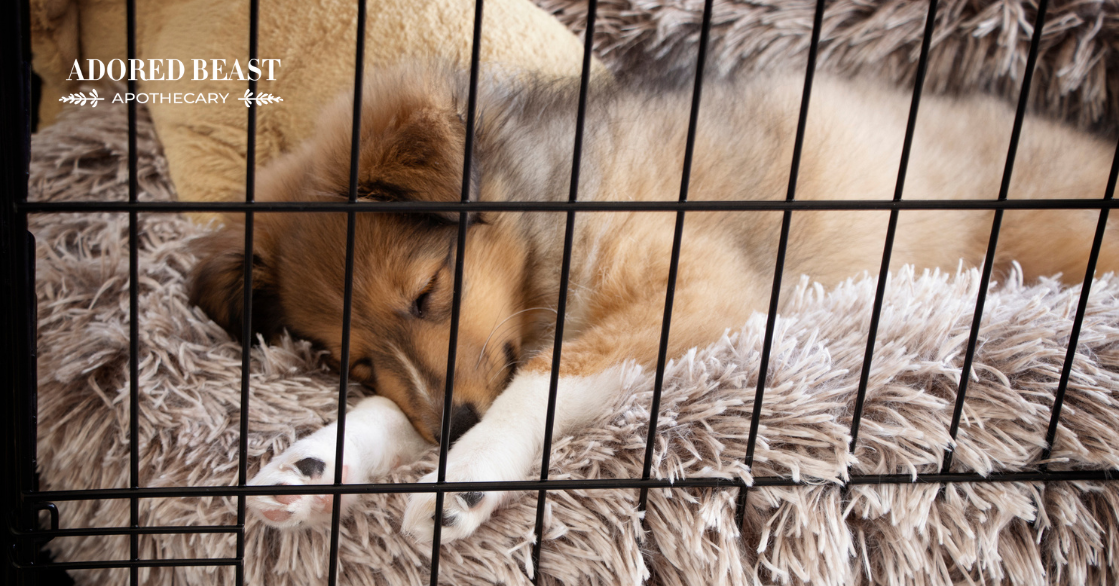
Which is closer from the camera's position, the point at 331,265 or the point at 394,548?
the point at 394,548

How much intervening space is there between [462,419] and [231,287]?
648mm

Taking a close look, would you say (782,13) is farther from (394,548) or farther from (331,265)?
(394,548)

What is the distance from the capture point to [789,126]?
203 centimetres

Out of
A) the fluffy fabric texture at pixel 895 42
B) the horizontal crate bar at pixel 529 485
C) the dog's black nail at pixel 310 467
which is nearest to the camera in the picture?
the horizontal crate bar at pixel 529 485

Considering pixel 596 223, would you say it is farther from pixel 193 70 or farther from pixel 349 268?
pixel 193 70

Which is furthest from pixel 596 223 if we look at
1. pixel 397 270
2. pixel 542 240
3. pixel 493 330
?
pixel 397 270

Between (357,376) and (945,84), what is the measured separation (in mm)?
2062

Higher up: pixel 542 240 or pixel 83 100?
pixel 83 100

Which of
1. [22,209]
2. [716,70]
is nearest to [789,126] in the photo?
[716,70]

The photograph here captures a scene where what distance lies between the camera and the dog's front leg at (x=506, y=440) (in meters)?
1.14

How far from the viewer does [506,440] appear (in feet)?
4.17

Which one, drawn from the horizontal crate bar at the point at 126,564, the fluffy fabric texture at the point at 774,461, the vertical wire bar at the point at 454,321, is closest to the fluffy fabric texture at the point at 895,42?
the fluffy fabric texture at the point at 774,461

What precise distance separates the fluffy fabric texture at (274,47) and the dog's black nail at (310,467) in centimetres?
119

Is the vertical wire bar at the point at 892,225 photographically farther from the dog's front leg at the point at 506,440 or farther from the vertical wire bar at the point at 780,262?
the dog's front leg at the point at 506,440
